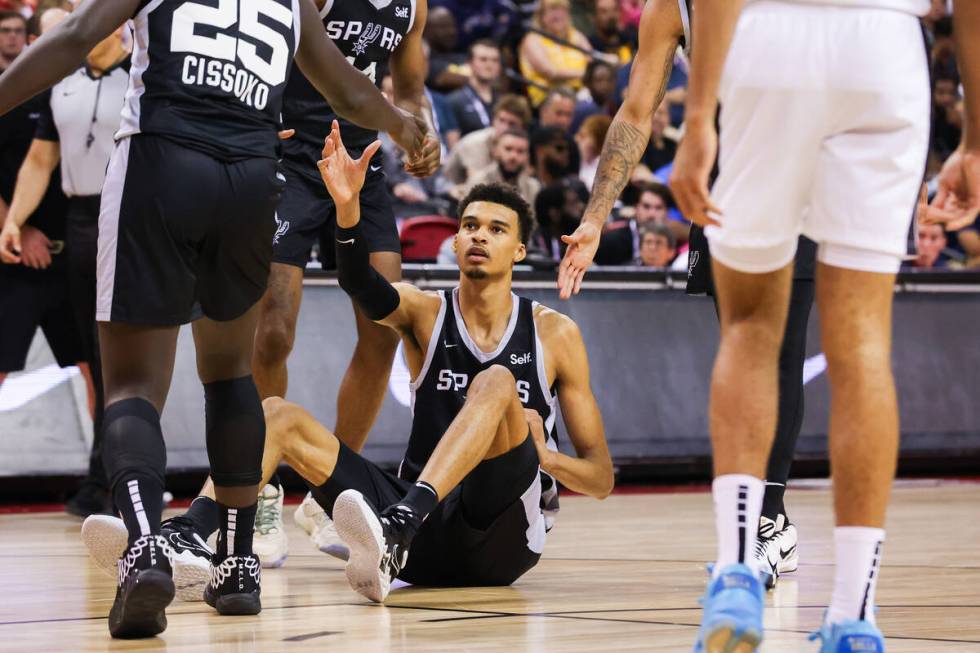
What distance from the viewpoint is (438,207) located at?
438 inches

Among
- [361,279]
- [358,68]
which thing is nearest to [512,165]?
[358,68]

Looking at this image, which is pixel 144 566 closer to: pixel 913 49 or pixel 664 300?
pixel 913 49

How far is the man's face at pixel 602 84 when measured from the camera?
14125mm

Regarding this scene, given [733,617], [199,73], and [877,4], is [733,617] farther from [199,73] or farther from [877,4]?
[199,73]

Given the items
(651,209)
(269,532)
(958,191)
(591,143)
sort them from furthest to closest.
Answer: (591,143)
(651,209)
(269,532)
(958,191)

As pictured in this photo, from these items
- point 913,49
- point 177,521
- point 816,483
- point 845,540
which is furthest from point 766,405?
point 816,483

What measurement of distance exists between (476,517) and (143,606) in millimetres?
1476

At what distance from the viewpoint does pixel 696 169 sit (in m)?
3.34

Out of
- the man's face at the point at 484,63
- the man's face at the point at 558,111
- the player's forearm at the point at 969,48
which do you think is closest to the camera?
the player's forearm at the point at 969,48

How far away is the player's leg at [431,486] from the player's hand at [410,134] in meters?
0.78

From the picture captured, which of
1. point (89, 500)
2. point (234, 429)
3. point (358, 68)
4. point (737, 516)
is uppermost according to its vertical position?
point (358, 68)

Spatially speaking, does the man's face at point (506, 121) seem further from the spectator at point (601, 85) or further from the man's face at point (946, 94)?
the man's face at point (946, 94)

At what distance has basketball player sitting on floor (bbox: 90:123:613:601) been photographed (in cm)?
480

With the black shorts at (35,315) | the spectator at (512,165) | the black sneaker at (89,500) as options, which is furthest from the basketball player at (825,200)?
the spectator at (512,165)
